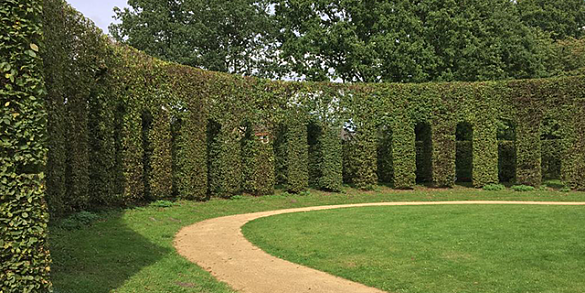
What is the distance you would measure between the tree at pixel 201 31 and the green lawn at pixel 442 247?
69.3 feet

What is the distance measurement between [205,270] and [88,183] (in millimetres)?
6871

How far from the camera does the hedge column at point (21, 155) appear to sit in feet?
16.8

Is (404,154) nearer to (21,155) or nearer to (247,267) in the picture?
(247,267)

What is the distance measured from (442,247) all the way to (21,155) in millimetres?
8344

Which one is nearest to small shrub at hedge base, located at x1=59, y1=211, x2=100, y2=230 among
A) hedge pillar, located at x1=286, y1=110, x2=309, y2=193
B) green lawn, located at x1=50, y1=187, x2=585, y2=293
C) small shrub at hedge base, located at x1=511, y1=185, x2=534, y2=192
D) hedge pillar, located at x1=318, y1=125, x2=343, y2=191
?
green lawn, located at x1=50, y1=187, x2=585, y2=293

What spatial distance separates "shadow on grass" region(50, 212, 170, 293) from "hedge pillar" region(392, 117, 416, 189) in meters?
16.2

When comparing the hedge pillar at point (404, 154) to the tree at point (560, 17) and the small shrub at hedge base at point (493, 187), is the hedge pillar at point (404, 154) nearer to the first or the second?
the small shrub at hedge base at point (493, 187)

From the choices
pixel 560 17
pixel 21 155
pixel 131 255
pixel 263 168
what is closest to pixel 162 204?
pixel 263 168

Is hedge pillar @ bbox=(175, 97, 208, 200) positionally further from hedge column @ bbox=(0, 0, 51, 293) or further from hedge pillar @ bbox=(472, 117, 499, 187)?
hedge pillar @ bbox=(472, 117, 499, 187)

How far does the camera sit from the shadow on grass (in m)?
6.86

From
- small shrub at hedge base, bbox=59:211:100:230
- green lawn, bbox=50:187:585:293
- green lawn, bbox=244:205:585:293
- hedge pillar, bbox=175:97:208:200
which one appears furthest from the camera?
hedge pillar, bbox=175:97:208:200

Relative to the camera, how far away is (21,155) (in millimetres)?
5230

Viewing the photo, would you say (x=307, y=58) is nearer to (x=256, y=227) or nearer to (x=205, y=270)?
(x=256, y=227)

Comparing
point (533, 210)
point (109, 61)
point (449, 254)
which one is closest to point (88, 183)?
point (109, 61)
